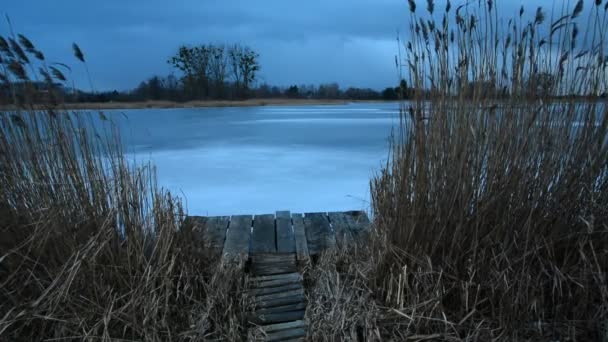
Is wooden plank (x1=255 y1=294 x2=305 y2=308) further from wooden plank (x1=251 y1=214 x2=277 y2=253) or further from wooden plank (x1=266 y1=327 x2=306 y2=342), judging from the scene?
wooden plank (x1=251 y1=214 x2=277 y2=253)

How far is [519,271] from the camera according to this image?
4.65 ft

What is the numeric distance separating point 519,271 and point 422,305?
0.35m

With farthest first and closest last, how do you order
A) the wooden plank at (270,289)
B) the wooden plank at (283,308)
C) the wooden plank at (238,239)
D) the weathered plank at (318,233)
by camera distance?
the weathered plank at (318,233)
the wooden plank at (238,239)
the wooden plank at (270,289)
the wooden plank at (283,308)

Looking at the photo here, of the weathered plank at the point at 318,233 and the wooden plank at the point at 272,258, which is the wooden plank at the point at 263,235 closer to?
the wooden plank at the point at 272,258

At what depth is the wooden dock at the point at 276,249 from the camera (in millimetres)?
1534

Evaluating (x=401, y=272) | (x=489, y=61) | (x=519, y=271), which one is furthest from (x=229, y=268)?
(x=489, y=61)

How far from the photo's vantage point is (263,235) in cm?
229

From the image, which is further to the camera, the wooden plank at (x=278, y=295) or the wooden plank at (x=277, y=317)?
the wooden plank at (x=278, y=295)

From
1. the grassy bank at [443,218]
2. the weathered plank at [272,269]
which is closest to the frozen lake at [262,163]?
the grassy bank at [443,218]

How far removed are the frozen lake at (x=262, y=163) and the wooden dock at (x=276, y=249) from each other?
0.92 feet

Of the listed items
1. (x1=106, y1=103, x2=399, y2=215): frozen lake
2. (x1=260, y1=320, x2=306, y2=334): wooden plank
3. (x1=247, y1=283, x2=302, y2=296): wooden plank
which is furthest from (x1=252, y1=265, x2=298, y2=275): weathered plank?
(x1=106, y1=103, x2=399, y2=215): frozen lake

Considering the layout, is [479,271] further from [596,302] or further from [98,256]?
[98,256]

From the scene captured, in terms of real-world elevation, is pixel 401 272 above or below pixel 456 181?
below

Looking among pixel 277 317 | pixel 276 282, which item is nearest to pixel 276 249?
pixel 276 282
